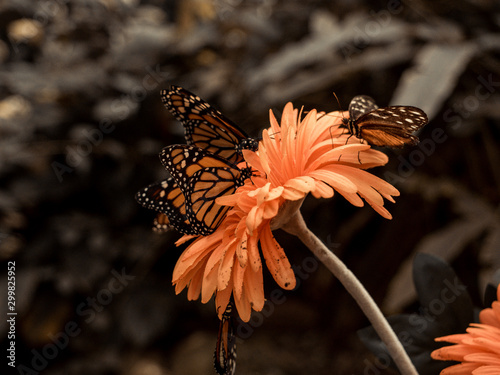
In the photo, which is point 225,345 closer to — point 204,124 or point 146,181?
point 204,124

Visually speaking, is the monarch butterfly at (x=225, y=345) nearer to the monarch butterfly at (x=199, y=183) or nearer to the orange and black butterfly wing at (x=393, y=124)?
the monarch butterfly at (x=199, y=183)

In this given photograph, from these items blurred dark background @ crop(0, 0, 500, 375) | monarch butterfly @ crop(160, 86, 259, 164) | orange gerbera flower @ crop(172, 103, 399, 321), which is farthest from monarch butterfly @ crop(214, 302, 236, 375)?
blurred dark background @ crop(0, 0, 500, 375)

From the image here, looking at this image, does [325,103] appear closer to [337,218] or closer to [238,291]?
[337,218]

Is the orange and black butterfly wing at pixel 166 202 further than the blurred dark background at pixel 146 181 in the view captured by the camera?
No

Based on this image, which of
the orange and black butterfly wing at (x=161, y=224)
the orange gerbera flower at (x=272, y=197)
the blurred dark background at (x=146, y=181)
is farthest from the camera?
the blurred dark background at (x=146, y=181)

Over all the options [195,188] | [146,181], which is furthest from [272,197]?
[146,181]

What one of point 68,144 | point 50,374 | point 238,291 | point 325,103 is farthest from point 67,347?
point 238,291

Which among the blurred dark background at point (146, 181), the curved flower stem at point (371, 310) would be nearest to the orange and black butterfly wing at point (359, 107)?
the curved flower stem at point (371, 310)
